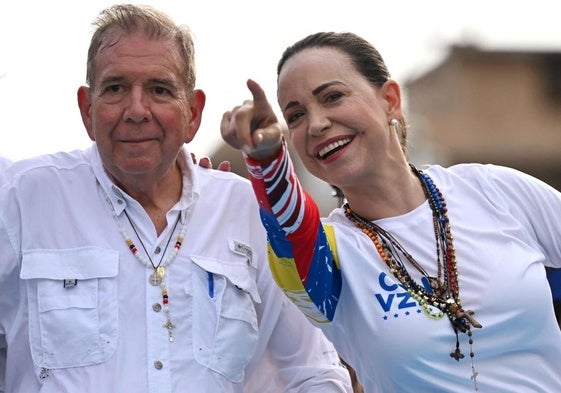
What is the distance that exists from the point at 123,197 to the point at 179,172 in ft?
1.03

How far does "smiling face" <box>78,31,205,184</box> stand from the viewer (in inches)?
155

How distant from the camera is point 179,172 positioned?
14.2 ft

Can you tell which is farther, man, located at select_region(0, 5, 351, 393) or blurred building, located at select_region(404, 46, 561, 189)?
blurred building, located at select_region(404, 46, 561, 189)

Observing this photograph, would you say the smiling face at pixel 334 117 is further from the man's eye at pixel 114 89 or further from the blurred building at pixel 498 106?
the blurred building at pixel 498 106

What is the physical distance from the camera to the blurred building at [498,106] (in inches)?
1272

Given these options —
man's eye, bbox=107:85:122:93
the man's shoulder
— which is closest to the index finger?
man's eye, bbox=107:85:122:93

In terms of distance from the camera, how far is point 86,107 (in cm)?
414

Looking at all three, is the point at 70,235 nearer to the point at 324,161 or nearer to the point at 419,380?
the point at 324,161

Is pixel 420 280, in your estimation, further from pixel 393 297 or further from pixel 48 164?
pixel 48 164

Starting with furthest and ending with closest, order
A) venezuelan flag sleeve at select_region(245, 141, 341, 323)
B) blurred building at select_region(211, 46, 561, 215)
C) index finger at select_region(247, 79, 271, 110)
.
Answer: blurred building at select_region(211, 46, 561, 215) < venezuelan flag sleeve at select_region(245, 141, 341, 323) < index finger at select_region(247, 79, 271, 110)

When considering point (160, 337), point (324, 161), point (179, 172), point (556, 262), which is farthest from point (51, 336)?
point (556, 262)

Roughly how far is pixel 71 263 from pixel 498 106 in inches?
1224

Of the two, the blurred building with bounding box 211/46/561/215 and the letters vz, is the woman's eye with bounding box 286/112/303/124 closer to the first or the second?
the letters vz

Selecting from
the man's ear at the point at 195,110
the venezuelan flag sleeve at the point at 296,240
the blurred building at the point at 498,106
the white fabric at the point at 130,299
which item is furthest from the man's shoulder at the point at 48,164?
the blurred building at the point at 498,106
